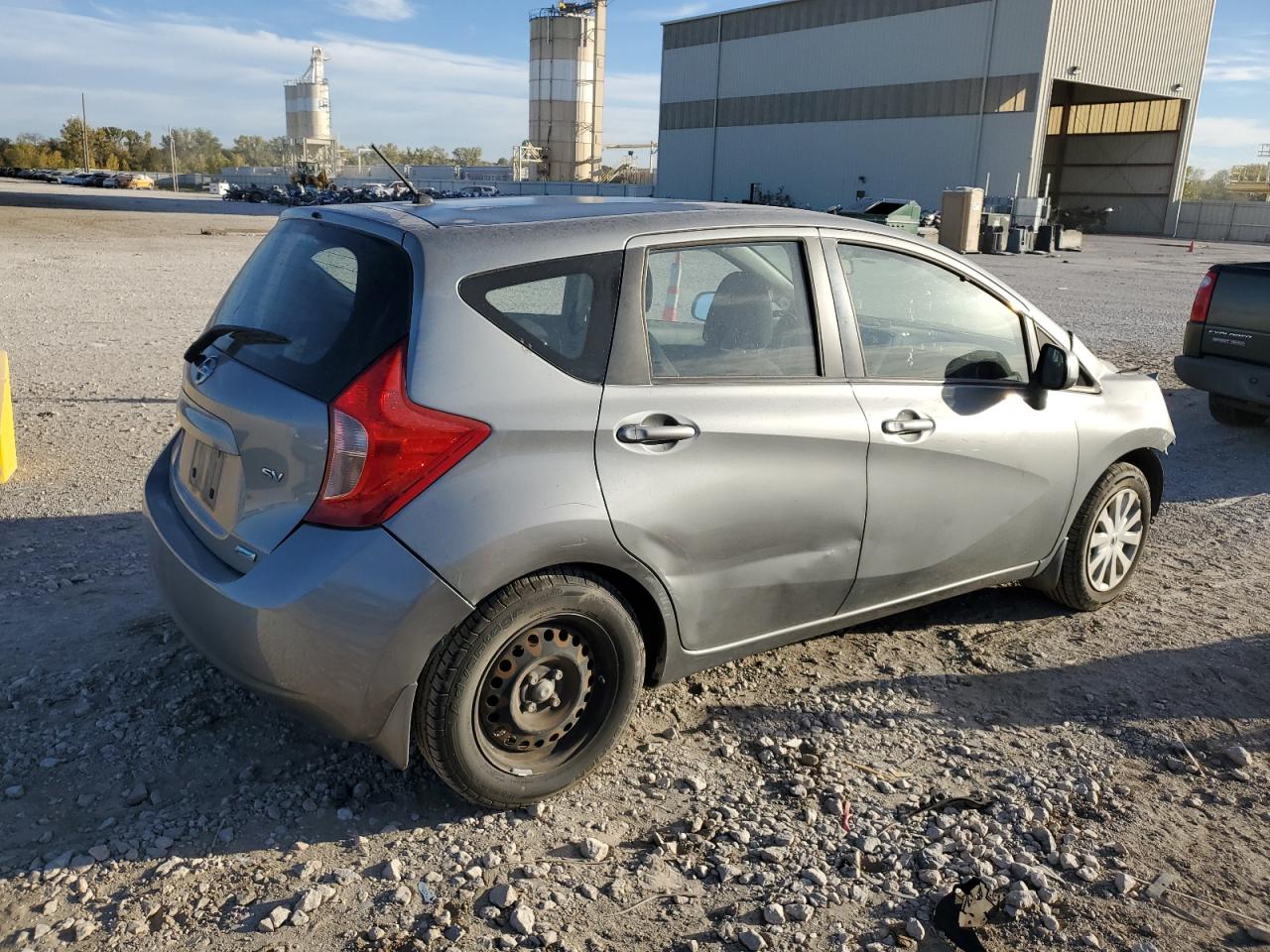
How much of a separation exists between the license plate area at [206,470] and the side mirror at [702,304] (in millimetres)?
1591

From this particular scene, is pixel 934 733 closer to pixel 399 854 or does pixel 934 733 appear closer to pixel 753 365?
pixel 753 365

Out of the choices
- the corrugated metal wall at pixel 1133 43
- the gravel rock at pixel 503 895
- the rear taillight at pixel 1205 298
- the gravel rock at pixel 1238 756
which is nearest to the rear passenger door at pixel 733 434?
the gravel rock at pixel 503 895

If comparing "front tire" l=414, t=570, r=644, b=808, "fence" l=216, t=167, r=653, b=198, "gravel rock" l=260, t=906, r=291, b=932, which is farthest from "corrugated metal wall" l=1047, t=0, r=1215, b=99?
"gravel rock" l=260, t=906, r=291, b=932

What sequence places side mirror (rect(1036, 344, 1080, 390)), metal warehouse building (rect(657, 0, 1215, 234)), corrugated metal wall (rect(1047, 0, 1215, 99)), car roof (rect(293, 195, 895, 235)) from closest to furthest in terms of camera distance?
car roof (rect(293, 195, 895, 235)), side mirror (rect(1036, 344, 1080, 390)), corrugated metal wall (rect(1047, 0, 1215, 99)), metal warehouse building (rect(657, 0, 1215, 234))

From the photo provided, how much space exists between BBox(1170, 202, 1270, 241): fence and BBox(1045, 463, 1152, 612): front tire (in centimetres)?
5697

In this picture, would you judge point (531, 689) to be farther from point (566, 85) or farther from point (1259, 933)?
point (566, 85)

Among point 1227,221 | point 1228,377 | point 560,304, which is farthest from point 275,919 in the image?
point 1227,221

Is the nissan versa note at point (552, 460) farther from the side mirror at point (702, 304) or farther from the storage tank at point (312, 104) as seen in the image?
the storage tank at point (312, 104)

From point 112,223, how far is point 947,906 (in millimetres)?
38696

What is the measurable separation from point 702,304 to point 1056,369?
1610 millimetres

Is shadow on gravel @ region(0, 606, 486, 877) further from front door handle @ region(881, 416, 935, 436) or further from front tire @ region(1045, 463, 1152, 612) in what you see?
front tire @ region(1045, 463, 1152, 612)

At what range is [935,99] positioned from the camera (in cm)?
5144

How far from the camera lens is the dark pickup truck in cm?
812

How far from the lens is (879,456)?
3709 mm
